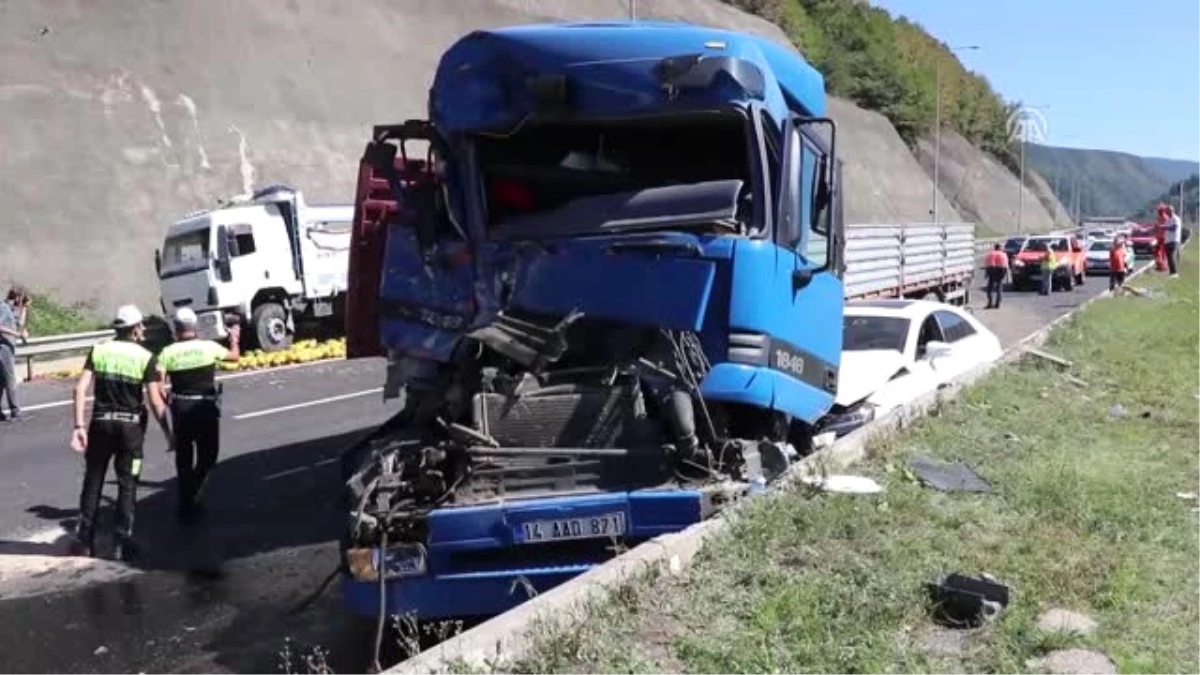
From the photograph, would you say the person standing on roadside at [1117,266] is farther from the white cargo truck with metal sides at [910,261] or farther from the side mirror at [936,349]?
the side mirror at [936,349]

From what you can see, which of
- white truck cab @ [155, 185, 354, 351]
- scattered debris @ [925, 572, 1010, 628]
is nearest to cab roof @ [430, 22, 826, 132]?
scattered debris @ [925, 572, 1010, 628]

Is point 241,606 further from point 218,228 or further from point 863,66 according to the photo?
point 863,66

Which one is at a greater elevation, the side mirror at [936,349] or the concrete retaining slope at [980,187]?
the concrete retaining slope at [980,187]

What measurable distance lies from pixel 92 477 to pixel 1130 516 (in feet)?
Answer: 21.1

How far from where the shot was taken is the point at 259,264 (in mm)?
23828

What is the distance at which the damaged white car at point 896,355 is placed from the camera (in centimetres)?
932

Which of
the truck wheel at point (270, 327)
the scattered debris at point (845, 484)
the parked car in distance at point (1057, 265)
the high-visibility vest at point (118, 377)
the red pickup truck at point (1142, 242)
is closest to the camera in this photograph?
the scattered debris at point (845, 484)

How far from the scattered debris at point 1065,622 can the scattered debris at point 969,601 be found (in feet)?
0.55

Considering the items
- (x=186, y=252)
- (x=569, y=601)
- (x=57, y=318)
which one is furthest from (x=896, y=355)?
(x=57, y=318)

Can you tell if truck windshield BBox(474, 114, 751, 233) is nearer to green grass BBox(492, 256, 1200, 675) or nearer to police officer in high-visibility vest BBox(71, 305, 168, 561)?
green grass BBox(492, 256, 1200, 675)

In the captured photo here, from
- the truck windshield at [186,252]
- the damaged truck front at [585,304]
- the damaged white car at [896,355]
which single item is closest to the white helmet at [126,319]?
the damaged truck front at [585,304]

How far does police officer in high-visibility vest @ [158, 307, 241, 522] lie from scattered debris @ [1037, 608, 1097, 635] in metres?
6.43

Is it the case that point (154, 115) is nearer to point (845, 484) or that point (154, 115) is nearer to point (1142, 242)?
point (845, 484)

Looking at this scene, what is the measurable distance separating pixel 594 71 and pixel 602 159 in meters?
0.55
